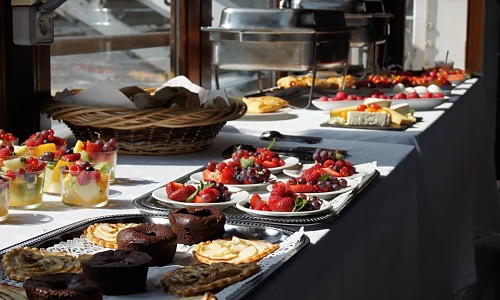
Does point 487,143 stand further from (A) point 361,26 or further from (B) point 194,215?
(B) point 194,215

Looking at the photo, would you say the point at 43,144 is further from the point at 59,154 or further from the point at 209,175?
the point at 209,175

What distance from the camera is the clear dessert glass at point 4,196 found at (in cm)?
128

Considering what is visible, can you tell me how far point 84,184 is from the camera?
141 cm

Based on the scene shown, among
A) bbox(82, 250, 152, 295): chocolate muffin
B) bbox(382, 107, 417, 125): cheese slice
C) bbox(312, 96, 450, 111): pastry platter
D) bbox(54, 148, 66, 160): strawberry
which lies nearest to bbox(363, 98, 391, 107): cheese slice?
bbox(312, 96, 450, 111): pastry platter

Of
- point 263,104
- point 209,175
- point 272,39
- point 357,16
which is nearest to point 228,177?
point 209,175

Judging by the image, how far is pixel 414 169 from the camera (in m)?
2.05

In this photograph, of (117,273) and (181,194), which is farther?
(181,194)

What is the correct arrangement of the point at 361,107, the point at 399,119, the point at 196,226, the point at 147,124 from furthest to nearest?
the point at 361,107
the point at 399,119
the point at 147,124
the point at 196,226

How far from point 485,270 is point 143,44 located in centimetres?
164

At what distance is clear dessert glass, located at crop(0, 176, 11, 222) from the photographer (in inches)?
50.4

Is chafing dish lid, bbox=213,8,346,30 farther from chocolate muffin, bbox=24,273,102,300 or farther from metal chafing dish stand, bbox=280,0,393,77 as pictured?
chocolate muffin, bbox=24,273,102,300

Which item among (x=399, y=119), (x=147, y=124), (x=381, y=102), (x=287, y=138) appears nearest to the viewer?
(x=147, y=124)

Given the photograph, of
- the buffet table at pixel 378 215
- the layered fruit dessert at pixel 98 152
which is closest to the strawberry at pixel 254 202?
the buffet table at pixel 378 215

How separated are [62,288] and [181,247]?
1.06ft
